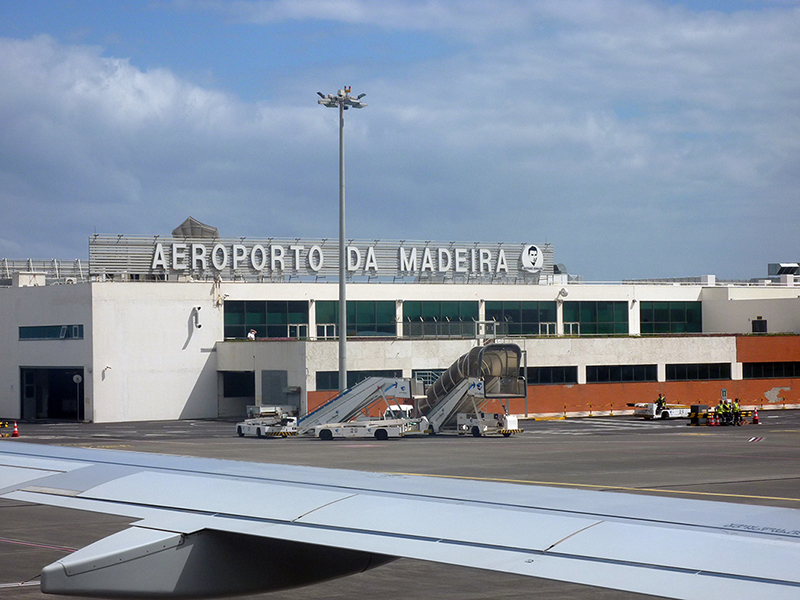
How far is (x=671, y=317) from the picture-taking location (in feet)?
267

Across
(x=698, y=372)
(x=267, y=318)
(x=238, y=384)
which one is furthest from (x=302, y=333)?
(x=698, y=372)

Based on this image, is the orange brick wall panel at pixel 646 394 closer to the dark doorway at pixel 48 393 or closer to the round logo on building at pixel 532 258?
the round logo on building at pixel 532 258

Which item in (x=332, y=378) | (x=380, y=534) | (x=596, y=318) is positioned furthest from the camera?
(x=596, y=318)

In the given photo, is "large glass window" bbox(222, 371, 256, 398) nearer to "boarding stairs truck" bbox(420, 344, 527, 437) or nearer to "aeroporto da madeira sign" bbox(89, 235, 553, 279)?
"aeroporto da madeira sign" bbox(89, 235, 553, 279)

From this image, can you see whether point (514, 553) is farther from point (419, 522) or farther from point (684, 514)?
point (684, 514)

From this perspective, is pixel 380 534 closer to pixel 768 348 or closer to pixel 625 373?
pixel 625 373

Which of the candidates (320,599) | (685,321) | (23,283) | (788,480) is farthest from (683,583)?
(685,321)

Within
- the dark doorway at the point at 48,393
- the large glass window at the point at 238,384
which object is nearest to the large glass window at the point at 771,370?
the large glass window at the point at 238,384

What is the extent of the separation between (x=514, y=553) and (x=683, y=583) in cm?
108

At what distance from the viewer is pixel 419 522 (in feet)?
21.9

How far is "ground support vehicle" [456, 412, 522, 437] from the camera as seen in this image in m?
49.7

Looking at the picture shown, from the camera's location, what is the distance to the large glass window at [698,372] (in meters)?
70.2

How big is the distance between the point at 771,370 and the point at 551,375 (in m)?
18.8

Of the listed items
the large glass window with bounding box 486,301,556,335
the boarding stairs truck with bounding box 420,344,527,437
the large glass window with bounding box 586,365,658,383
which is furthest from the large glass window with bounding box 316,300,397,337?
the boarding stairs truck with bounding box 420,344,527,437
